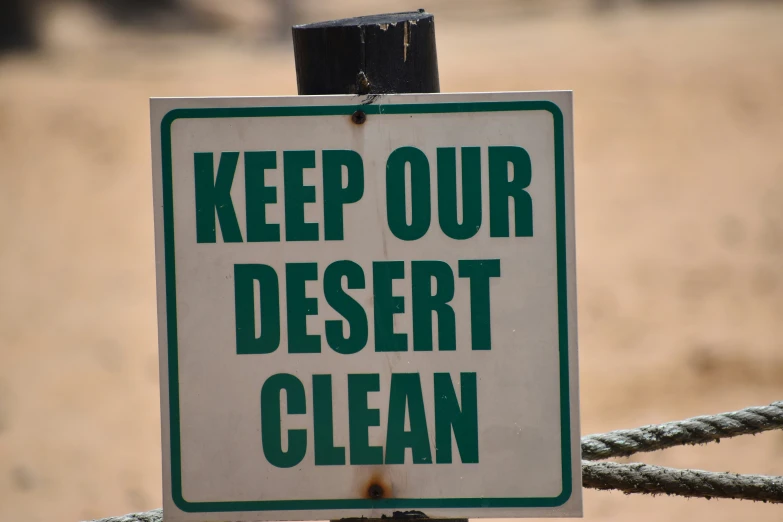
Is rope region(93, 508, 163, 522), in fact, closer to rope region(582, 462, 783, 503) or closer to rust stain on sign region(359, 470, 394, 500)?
rust stain on sign region(359, 470, 394, 500)

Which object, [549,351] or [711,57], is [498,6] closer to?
[711,57]

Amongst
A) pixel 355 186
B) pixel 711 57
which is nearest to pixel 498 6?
pixel 711 57

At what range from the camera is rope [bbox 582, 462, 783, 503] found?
49.8 inches

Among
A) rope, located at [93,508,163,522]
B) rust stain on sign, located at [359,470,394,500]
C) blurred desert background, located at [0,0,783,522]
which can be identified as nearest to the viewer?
rust stain on sign, located at [359,470,394,500]

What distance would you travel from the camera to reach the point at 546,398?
1006 millimetres

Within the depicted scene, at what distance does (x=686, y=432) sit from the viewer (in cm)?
131

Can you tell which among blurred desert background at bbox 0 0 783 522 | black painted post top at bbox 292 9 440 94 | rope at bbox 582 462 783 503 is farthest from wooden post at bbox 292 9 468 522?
blurred desert background at bbox 0 0 783 522

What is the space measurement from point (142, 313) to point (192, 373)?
493 centimetres

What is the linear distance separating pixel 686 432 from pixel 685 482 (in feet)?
0.26

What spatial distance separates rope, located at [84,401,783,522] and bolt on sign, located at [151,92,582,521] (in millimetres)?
303

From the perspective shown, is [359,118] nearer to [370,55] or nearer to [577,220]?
[370,55]

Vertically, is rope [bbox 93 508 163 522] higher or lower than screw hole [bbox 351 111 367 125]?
lower

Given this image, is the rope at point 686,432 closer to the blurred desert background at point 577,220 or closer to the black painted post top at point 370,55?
the black painted post top at point 370,55

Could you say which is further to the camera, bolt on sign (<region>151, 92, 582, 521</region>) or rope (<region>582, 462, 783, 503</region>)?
rope (<region>582, 462, 783, 503</region>)
